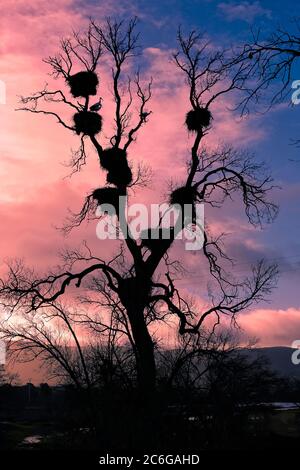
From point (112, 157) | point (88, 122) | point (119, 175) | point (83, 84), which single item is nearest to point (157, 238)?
point (119, 175)

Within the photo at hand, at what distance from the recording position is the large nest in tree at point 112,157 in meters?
13.9

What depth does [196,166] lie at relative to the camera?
1405 cm

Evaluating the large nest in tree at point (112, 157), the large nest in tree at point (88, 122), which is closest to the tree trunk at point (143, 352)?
the large nest in tree at point (112, 157)

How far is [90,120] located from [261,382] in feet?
25.0

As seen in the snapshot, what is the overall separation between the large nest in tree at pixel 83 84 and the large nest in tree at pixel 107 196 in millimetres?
2627

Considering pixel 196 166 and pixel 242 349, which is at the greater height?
pixel 196 166

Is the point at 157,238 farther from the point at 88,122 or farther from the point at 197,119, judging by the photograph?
the point at 88,122

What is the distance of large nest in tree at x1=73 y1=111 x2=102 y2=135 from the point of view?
1408 centimetres

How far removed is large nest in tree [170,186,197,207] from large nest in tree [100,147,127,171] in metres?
1.60

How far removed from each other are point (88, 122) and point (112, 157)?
1.13 meters

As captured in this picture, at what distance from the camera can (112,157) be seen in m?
13.9
